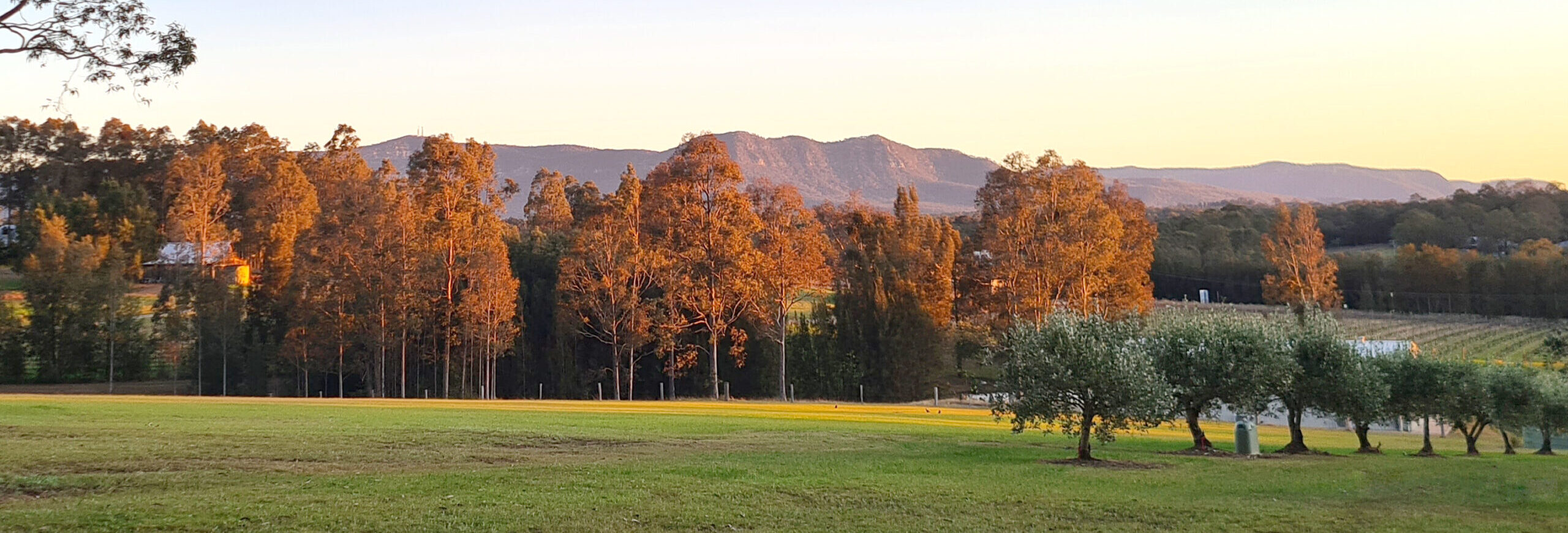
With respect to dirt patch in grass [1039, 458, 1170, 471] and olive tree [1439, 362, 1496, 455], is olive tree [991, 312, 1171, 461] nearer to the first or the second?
dirt patch in grass [1039, 458, 1170, 471]

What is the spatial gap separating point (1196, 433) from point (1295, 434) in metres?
4.31

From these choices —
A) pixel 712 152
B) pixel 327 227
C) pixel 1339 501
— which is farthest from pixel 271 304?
pixel 1339 501

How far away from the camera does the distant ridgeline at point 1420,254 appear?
10600 centimetres

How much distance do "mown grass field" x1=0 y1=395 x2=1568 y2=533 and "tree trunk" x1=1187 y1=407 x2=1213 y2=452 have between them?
123 cm

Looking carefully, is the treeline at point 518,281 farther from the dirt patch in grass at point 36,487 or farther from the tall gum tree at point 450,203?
the dirt patch in grass at point 36,487

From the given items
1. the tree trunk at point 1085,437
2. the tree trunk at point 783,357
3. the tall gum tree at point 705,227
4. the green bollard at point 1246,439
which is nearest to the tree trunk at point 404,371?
the tall gum tree at point 705,227

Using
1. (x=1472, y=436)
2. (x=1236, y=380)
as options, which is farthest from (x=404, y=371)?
(x=1472, y=436)

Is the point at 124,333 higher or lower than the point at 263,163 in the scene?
lower

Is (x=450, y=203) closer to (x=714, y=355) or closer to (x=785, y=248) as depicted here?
(x=714, y=355)

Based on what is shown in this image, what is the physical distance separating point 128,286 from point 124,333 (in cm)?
298

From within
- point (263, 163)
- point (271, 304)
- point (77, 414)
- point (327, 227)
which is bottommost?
point (77, 414)

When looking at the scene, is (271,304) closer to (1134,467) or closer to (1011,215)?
(1011,215)

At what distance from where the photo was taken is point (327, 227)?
64188 mm

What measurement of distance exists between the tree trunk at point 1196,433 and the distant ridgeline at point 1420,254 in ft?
234
